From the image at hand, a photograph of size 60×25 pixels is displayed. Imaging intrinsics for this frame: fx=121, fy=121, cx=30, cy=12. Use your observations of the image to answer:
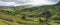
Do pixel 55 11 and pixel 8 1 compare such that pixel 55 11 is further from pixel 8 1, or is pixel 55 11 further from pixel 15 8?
pixel 8 1

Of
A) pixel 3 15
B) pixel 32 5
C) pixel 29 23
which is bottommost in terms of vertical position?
pixel 29 23

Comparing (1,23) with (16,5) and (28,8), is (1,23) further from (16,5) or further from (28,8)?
(28,8)

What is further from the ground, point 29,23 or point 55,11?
point 55,11

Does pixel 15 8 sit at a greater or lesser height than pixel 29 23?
greater

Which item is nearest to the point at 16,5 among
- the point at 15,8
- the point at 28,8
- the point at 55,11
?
the point at 15,8

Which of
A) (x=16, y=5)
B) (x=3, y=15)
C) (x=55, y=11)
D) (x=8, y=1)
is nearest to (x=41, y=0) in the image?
(x=55, y=11)

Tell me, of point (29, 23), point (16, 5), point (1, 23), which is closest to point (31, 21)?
point (29, 23)

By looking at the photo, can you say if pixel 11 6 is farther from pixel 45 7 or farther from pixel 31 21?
pixel 45 7
